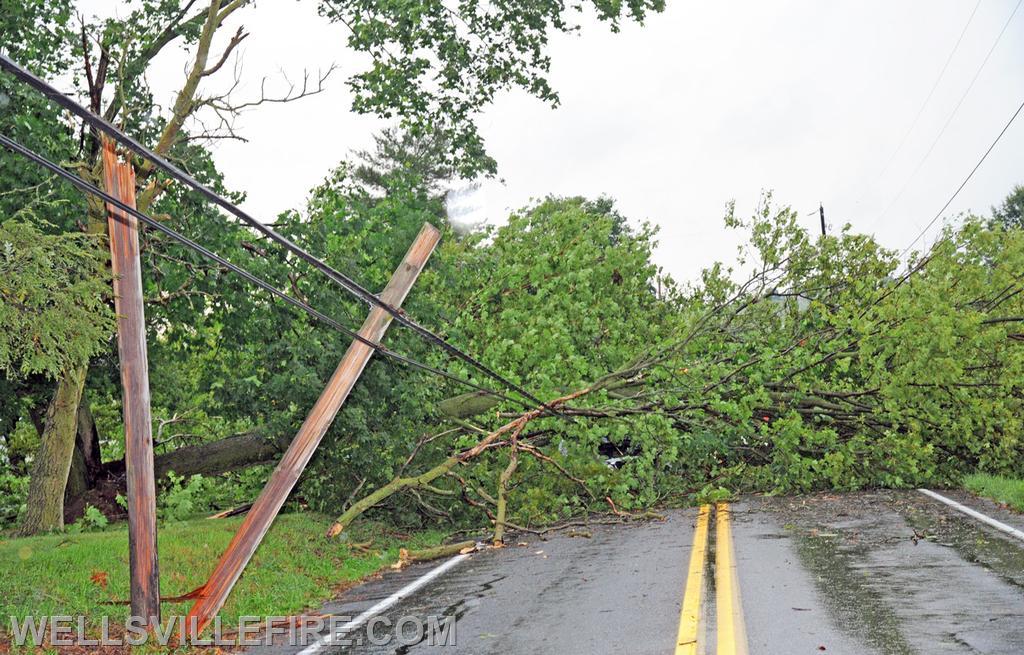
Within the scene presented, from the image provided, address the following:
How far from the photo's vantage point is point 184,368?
19438 millimetres

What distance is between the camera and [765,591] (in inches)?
339

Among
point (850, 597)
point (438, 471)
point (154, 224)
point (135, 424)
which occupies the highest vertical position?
point (154, 224)

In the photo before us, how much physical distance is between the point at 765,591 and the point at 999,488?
28.5ft

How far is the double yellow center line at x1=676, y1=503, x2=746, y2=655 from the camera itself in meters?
6.69

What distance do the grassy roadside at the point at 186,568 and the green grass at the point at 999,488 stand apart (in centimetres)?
792

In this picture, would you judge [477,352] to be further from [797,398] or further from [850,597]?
[850,597]

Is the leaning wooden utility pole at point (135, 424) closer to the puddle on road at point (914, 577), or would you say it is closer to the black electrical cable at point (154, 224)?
the black electrical cable at point (154, 224)

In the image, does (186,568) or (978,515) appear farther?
(978,515)

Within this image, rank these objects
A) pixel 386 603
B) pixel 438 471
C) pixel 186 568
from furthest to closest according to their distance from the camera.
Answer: pixel 438 471 → pixel 186 568 → pixel 386 603

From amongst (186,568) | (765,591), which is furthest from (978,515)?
(186,568)

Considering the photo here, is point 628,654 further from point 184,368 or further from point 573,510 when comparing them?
point 184,368

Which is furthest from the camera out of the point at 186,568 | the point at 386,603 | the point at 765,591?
the point at 186,568

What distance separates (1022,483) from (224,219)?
12236mm

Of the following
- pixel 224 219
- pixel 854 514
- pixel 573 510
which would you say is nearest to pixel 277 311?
pixel 224 219
